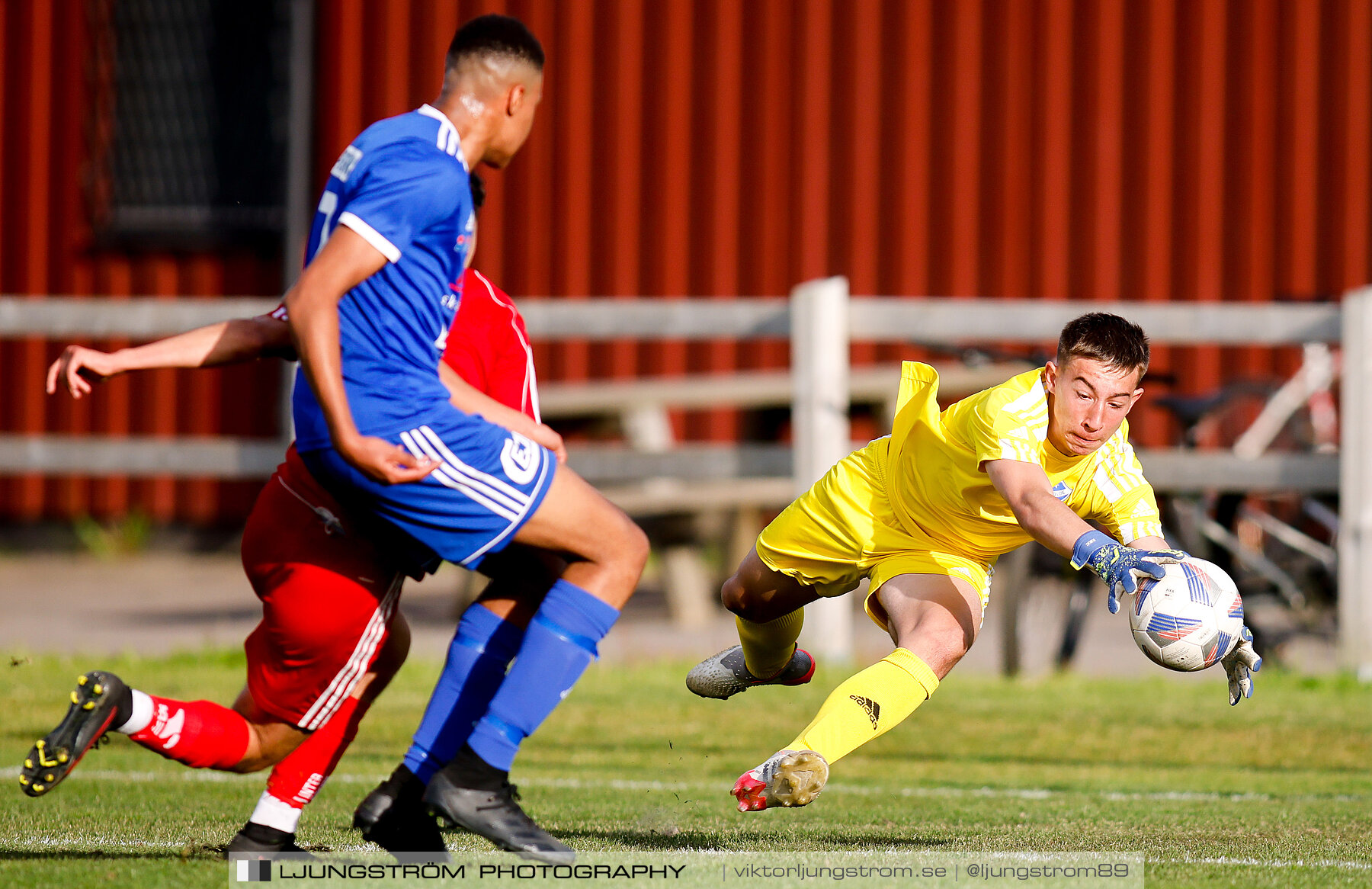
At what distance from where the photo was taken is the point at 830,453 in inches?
352

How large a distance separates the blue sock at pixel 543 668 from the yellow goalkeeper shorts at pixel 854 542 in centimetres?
121

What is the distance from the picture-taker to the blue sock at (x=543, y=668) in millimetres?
4059

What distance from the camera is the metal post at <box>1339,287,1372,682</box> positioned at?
8.70 metres

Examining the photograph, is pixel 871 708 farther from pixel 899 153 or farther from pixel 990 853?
pixel 899 153

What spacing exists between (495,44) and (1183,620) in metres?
2.27

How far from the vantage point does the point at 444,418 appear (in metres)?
4.02

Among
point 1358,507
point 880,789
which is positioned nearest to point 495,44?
point 880,789

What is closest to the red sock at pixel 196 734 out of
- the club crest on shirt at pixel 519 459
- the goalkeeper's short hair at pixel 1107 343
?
the club crest on shirt at pixel 519 459

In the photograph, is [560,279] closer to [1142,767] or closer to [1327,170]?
[1327,170]

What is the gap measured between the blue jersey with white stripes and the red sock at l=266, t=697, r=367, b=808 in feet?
2.88

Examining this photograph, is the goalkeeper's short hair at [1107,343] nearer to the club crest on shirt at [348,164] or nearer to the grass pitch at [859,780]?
the grass pitch at [859,780]

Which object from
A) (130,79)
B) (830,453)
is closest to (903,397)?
(830,453)

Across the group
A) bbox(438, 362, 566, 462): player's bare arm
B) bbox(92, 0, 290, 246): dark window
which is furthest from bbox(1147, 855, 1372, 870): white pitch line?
bbox(92, 0, 290, 246): dark window

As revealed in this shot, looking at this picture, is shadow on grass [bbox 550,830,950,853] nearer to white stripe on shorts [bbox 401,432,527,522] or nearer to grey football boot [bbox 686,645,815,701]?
grey football boot [bbox 686,645,815,701]
